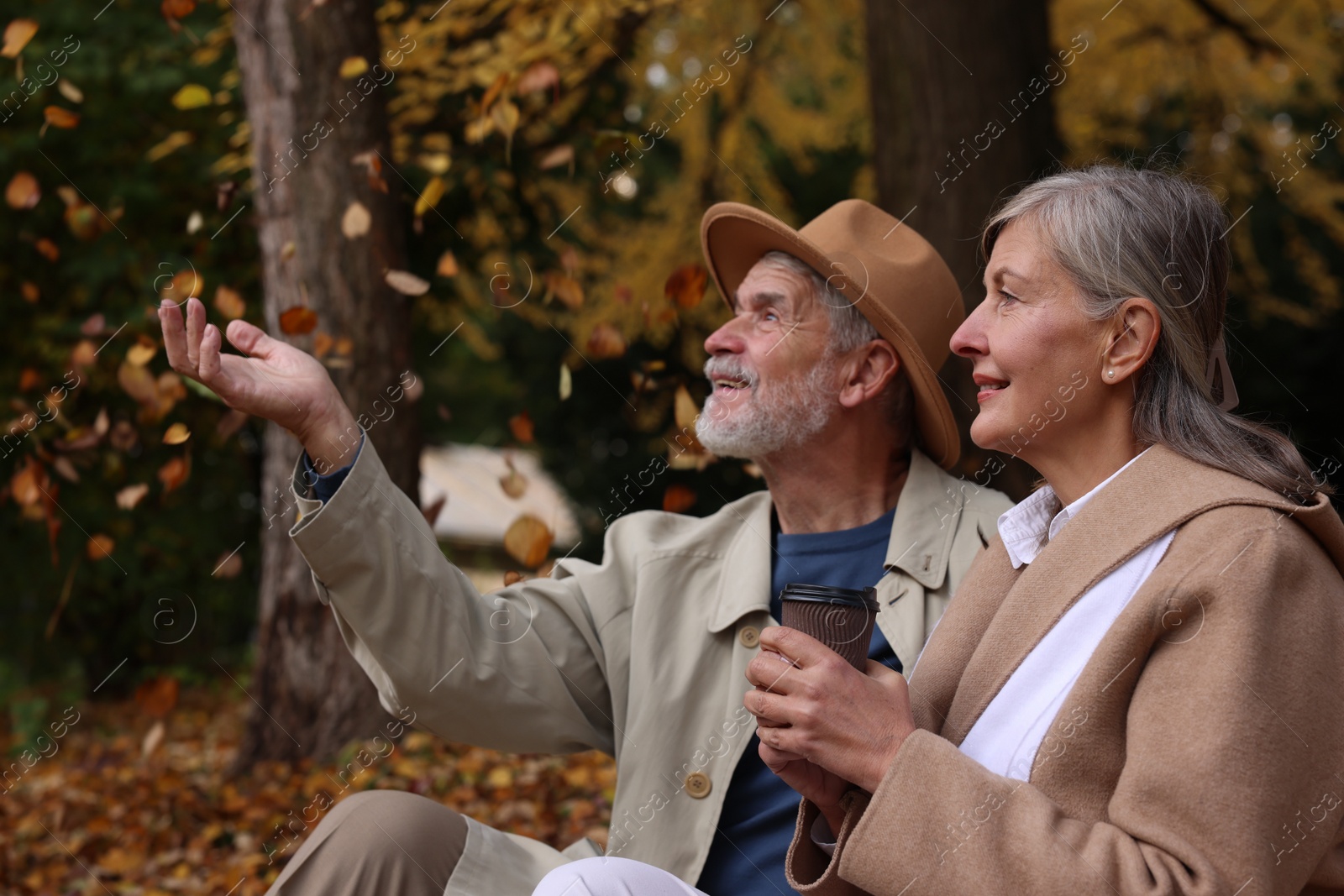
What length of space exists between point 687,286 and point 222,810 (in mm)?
2888

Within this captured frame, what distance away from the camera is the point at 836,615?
1.79 metres

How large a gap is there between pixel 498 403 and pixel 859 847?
9884mm

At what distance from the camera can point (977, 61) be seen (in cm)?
498

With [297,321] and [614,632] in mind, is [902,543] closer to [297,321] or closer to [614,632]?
[614,632]

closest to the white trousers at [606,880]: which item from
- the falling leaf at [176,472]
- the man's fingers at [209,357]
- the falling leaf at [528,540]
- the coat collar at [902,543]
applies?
the coat collar at [902,543]

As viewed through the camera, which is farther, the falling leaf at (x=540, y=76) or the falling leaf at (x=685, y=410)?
the falling leaf at (x=540, y=76)

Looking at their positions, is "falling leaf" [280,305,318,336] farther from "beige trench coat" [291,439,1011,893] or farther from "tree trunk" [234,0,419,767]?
"beige trench coat" [291,439,1011,893]

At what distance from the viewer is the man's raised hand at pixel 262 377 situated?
84.4 inches

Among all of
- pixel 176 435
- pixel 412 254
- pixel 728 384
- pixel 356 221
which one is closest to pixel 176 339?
pixel 176 435

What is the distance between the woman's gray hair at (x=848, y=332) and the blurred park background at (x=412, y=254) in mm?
581

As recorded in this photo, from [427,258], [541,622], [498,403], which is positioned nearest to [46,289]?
[427,258]

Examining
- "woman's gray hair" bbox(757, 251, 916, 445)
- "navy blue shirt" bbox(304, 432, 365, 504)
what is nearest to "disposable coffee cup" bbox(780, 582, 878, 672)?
"navy blue shirt" bbox(304, 432, 365, 504)

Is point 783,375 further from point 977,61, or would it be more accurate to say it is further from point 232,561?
point 232,561

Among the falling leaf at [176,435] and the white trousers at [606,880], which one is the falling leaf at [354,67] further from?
the white trousers at [606,880]
